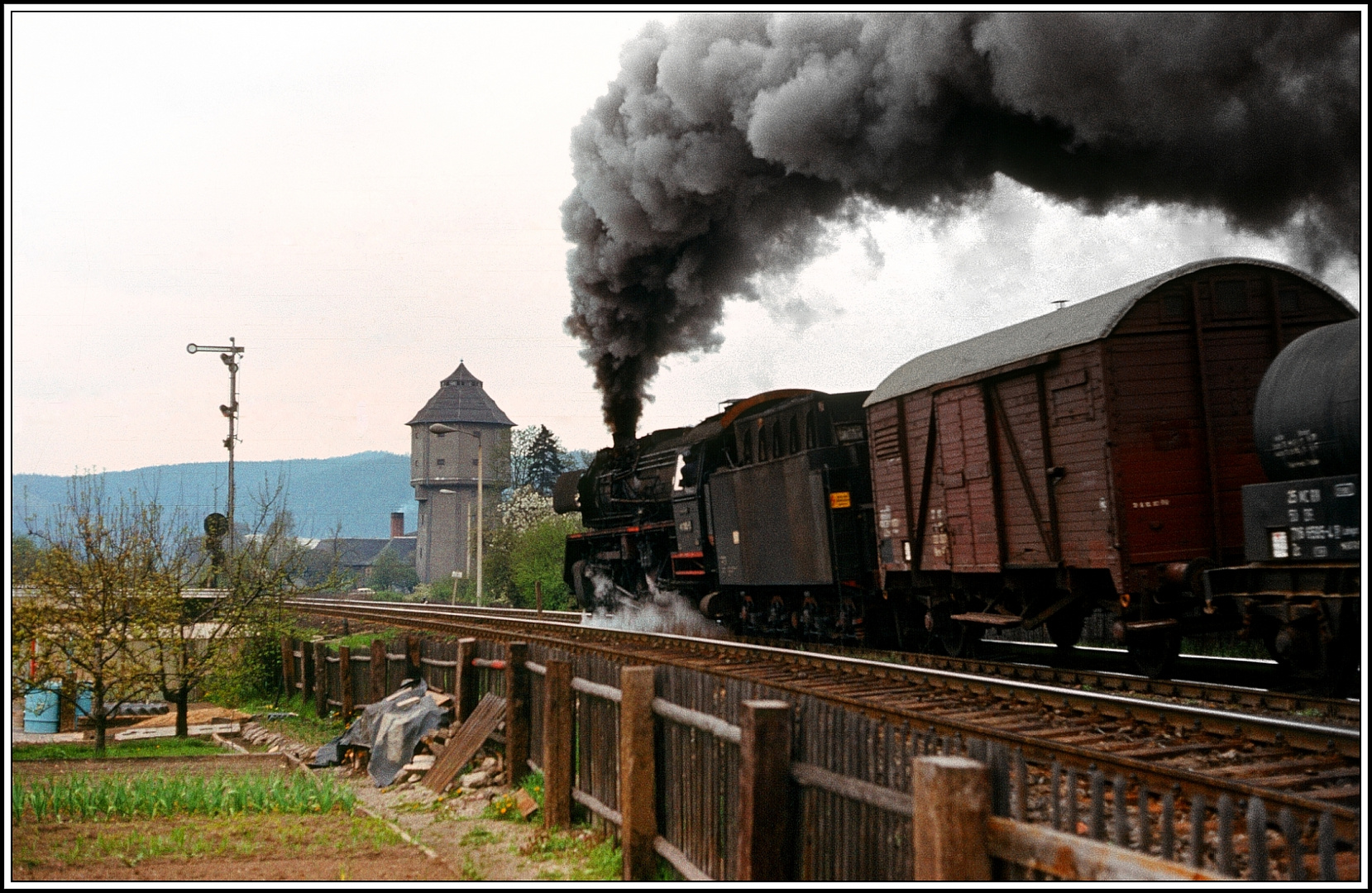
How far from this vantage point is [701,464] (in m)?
18.0

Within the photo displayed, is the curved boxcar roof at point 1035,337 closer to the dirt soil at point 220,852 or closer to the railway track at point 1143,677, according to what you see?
the railway track at point 1143,677

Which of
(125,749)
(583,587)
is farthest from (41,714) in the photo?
(583,587)

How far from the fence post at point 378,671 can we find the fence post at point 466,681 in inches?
122

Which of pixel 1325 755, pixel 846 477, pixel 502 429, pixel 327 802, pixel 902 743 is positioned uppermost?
pixel 502 429

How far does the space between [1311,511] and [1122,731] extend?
2.03 metres

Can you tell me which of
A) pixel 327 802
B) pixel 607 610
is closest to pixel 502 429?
pixel 607 610

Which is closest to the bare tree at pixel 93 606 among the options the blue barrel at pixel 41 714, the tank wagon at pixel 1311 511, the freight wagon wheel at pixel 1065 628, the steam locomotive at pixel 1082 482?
the blue barrel at pixel 41 714

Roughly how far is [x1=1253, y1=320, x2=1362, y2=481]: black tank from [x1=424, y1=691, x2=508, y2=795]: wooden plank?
7.11 meters

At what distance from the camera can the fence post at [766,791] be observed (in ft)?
17.6

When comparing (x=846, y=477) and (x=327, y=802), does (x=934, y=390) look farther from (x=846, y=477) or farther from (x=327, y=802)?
(x=327, y=802)

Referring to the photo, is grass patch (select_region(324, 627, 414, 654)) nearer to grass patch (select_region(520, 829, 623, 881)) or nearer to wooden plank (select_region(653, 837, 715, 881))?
grass patch (select_region(520, 829, 623, 881))

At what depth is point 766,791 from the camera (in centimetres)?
540

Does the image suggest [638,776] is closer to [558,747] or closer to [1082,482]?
[558,747]

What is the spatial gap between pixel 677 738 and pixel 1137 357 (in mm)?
6144
